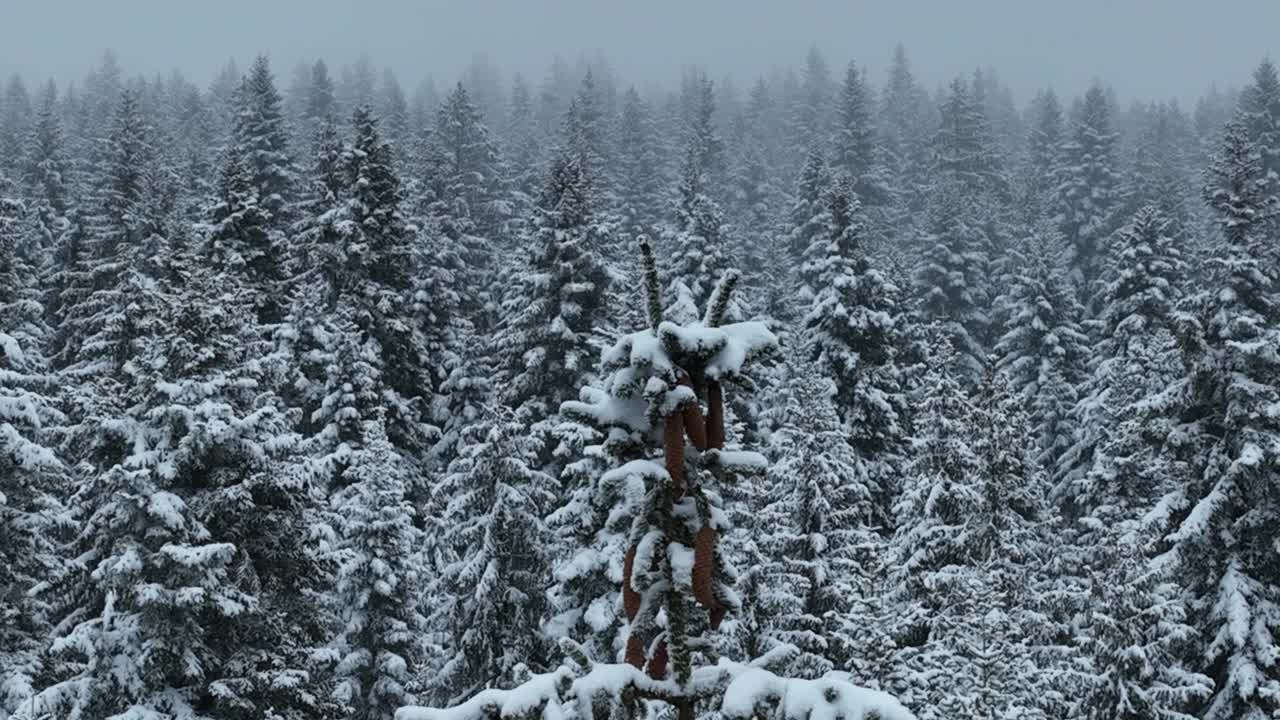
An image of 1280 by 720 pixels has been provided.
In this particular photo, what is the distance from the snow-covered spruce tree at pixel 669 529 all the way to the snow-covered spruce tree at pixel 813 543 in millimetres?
14731

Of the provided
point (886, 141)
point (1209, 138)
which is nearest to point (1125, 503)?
point (886, 141)

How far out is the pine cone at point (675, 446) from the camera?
5.60 meters

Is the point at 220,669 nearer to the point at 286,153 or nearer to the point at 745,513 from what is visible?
the point at 745,513

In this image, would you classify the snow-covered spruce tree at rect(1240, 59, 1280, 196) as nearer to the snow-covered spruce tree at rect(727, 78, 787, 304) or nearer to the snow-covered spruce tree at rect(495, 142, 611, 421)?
the snow-covered spruce tree at rect(727, 78, 787, 304)

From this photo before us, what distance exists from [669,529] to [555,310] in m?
25.7

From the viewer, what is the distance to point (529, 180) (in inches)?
2731

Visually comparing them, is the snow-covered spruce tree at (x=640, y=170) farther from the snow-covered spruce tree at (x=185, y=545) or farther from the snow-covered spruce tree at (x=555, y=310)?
the snow-covered spruce tree at (x=185, y=545)

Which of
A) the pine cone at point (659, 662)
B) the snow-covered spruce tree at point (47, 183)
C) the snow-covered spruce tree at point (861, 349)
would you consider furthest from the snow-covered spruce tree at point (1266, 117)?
the pine cone at point (659, 662)

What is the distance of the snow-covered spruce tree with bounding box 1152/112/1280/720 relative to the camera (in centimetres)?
2130

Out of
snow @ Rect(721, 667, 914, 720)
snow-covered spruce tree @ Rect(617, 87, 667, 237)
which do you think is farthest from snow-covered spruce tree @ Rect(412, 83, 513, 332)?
snow @ Rect(721, 667, 914, 720)

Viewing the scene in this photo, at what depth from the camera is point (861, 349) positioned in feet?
112

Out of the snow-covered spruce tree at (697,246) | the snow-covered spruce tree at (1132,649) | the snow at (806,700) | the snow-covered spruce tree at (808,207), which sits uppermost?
the snow-covered spruce tree at (808,207)

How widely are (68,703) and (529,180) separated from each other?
179 feet

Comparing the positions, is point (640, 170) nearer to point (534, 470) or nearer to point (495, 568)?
point (534, 470)
